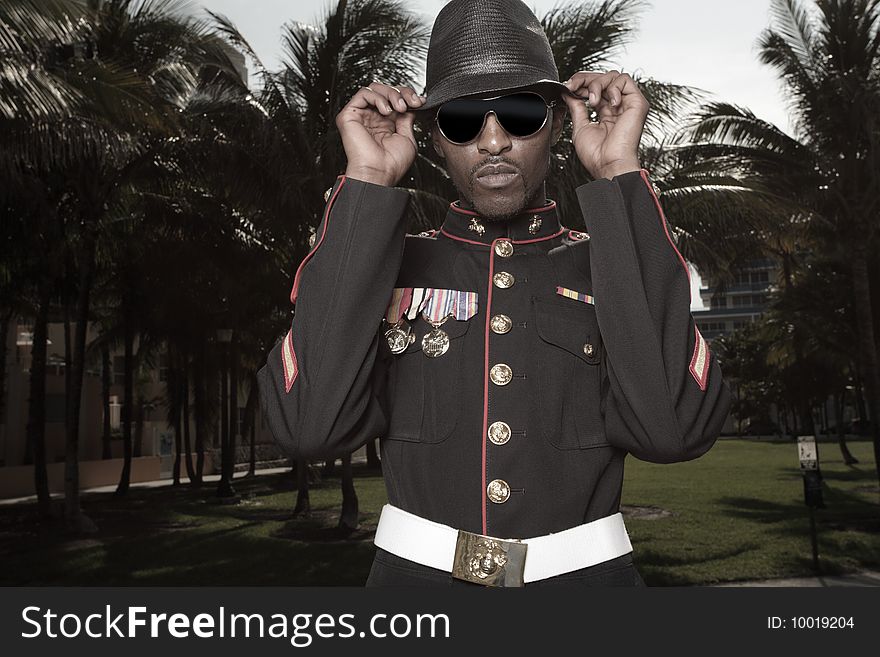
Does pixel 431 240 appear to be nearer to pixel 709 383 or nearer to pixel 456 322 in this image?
pixel 456 322

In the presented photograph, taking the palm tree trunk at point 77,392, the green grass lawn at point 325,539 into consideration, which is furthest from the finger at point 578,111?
the palm tree trunk at point 77,392

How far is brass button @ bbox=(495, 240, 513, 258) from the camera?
182 centimetres

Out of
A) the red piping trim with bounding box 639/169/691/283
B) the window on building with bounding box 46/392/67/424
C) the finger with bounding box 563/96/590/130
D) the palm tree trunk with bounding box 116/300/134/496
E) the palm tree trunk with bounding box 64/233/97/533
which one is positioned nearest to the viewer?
the red piping trim with bounding box 639/169/691/283

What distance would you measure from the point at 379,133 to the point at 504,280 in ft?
1.32

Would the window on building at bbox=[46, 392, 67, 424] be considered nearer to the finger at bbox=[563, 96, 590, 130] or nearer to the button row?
the button row

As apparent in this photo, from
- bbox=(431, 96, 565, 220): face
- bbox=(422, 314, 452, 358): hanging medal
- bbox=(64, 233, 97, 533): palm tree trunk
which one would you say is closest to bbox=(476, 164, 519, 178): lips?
bbox=(431, 96, 565, 220): face

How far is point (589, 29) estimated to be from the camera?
12578mm

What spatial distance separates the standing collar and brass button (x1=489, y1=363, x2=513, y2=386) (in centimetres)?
33

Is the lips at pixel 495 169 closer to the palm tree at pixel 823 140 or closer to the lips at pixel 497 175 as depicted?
the lips at pixel 497 175

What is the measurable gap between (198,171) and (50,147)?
3.04 metres

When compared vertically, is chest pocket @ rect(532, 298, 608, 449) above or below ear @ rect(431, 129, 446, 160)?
below

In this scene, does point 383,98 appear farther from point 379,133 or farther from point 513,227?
point 513,227

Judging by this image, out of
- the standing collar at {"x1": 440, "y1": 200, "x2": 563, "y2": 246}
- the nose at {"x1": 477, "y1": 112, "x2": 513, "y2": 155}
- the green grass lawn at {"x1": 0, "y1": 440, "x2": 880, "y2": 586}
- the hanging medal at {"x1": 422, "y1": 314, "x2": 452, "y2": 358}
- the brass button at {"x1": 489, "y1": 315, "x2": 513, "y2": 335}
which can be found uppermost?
the nose at {"x1": 477, "y1": 112, "x2": 513, "y2": 155}

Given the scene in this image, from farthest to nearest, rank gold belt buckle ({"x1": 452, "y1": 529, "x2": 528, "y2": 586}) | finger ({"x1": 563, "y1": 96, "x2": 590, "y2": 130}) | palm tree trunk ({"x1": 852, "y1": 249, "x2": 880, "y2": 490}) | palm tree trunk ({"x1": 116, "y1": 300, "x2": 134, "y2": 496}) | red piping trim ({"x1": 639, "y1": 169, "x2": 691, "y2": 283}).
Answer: palm tree trunk ({"x1": 116, "y1": 300, "x2": 134, "y2": 496}), palm tree trunk ({"x1": 852, "y1": 249, "x2": 880, "y2": 490}), finger ({"x1": 563, "y1": 96, "x2": 590, "y2": 130}), red piping trim ({"x1": 639, "y1": 169, "x2": 691, "y2": 283}), gold belt buckle ({"x1": 452, "y1": 529, "x2": 528, "y2": 586})
